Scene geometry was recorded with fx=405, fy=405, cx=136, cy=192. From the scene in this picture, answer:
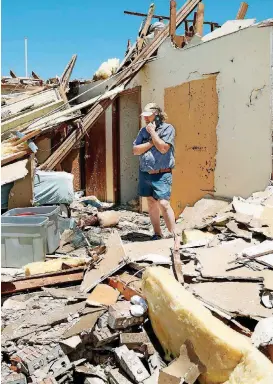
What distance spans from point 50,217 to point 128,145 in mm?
4296

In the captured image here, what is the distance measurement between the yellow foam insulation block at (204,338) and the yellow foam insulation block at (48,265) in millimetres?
1779

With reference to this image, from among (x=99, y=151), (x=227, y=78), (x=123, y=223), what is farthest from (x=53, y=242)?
(x=99, y=151)

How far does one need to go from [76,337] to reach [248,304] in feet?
3.97

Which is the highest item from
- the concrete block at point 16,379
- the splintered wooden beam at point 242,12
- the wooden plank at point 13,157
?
the splintered wooden beam at point 242,12

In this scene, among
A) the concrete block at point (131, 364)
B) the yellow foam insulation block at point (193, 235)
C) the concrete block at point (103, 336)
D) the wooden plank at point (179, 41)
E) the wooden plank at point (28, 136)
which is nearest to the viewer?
the concrete block at point (131, 364)

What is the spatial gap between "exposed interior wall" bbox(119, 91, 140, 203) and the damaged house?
0.03 m

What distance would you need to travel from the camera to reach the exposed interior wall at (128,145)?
8.74m

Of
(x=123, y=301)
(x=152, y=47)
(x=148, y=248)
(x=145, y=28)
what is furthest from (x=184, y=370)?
(x=145, y=28)

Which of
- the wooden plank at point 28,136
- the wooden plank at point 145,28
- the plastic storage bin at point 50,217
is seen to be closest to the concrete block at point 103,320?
the plastic storage bin at point 50,217

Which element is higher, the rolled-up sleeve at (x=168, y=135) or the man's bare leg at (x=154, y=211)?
the rolled-up sleeve at (x=168, y=135)

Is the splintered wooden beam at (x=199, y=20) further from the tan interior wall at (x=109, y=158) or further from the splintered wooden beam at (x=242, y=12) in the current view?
the tan interior wall at (x=109, y=158)

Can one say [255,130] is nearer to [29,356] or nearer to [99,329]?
[99,329]

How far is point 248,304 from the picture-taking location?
253 centimetres

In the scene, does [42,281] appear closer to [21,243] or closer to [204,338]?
[21,243]
